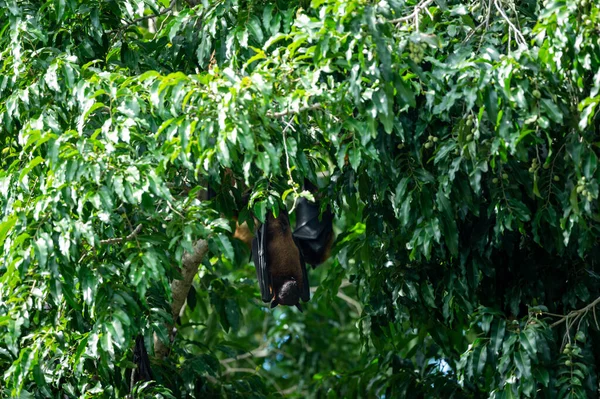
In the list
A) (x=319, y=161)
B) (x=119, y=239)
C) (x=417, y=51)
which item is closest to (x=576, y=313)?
(x=319, y=161)

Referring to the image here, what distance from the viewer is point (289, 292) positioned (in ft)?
19.3

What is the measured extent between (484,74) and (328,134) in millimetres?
630

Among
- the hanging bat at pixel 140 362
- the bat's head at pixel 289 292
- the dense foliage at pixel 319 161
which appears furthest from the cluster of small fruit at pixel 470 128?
the hanging bat at pixel 140 362

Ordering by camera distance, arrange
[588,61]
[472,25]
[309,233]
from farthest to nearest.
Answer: [309,233]
[472,25]
[588,61]

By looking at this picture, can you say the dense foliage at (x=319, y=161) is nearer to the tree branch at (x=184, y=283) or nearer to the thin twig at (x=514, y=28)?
the thin twig at (x=514, y=28)

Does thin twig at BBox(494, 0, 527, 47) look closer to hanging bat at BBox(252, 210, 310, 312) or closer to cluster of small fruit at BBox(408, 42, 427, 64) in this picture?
cluster of small fruit at BBox(408, 42, 427, 64)

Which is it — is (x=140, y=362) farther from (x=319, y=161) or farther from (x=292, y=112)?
(x=292, y=112)

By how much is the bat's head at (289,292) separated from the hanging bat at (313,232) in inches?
11.1

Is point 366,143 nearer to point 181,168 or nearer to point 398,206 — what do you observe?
point 398,206

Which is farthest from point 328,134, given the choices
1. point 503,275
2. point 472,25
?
point 503,275

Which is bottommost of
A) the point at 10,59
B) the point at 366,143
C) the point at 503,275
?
the point at 503,275

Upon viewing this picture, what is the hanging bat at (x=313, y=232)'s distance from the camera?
6133mm

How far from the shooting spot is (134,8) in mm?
5582

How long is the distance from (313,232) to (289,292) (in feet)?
1.25
